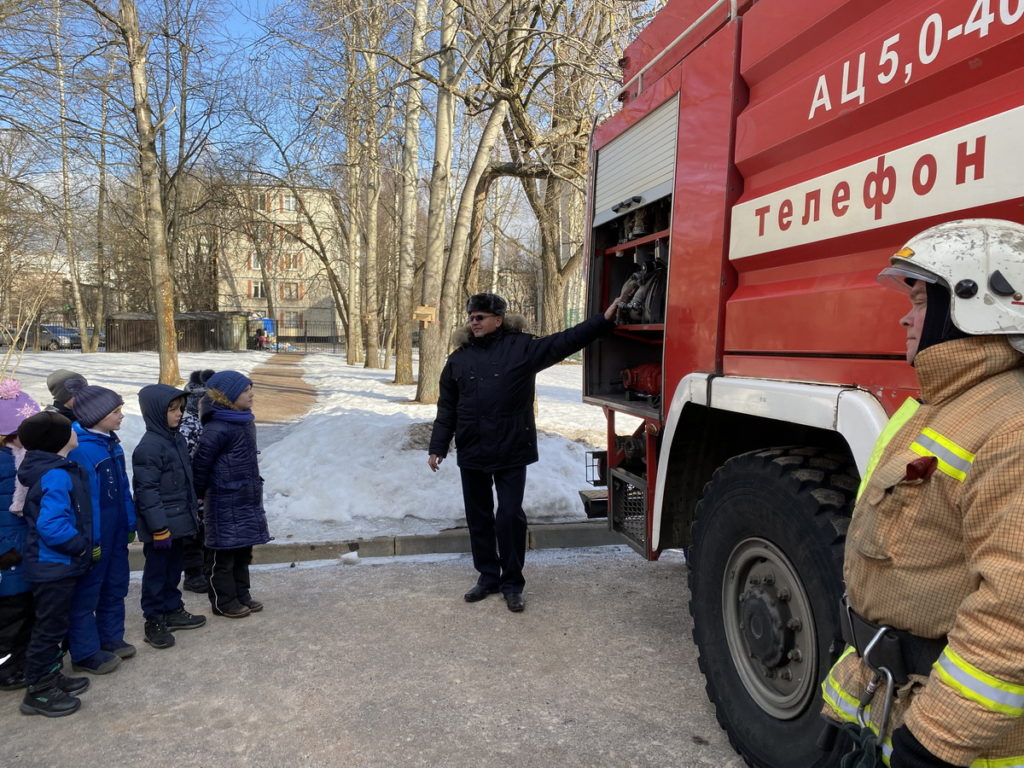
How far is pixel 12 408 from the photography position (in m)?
3.43

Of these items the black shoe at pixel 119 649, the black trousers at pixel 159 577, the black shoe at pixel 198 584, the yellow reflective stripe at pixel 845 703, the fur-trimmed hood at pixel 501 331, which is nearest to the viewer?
the yellow reflective stripe at pixel 845 703

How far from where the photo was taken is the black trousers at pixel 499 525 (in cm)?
436

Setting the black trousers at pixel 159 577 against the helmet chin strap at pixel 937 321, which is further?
the black trousers at pixel 159 577

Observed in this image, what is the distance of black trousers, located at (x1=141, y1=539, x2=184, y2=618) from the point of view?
3.86 meters

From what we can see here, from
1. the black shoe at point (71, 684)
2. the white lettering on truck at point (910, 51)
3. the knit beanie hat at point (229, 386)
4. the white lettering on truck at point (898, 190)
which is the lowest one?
the black shoe at point (71, 684)

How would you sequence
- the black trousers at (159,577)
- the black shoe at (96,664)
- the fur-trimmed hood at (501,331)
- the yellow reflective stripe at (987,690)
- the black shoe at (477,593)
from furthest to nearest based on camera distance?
the fur-trimmed hood at (501,331)
the black shoe at (477,593)
the black trousers at (159,577)
the black shoe at (96,664)
the yellow reflective stripe at (987,690)

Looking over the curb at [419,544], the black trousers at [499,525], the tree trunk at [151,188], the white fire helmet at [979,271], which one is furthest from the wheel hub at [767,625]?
the tree trunk at [151,188]

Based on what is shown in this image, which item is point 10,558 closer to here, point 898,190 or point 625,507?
point 625,507

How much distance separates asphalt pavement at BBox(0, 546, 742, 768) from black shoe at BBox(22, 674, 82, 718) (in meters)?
0.04

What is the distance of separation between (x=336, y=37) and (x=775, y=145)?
23.6 ft

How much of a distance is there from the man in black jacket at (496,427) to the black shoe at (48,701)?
206 cm

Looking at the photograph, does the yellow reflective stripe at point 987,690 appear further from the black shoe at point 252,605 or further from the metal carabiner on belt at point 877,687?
the black shoe at point 252,605

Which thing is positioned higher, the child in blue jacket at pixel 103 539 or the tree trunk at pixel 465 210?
the tree trunk at pixel 465 210

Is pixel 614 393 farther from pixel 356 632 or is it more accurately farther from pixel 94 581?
pixel 94 581
